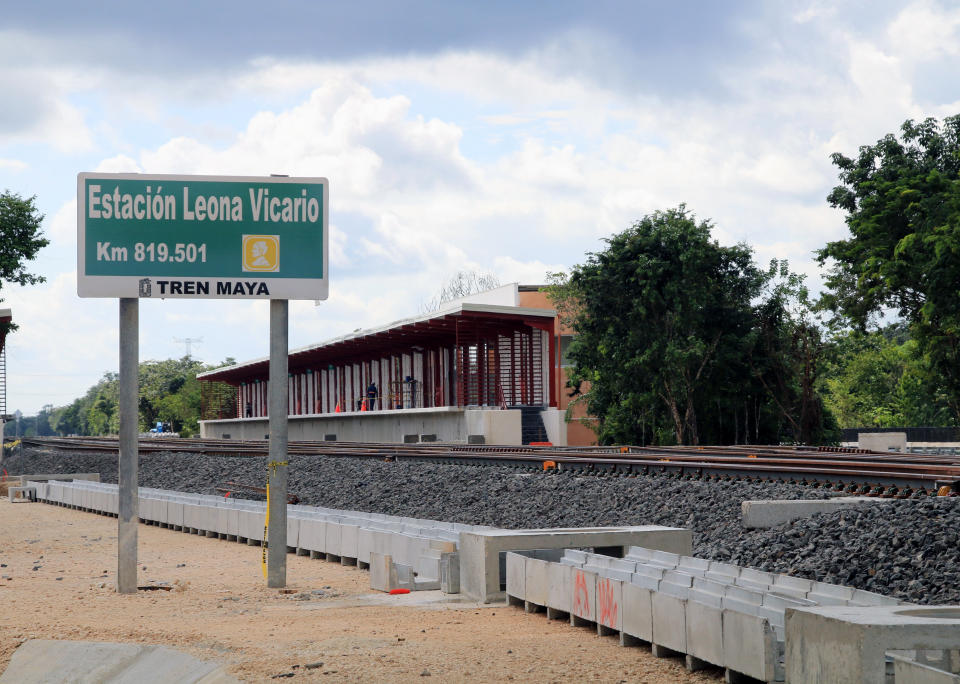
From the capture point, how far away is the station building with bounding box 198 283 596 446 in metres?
45.5

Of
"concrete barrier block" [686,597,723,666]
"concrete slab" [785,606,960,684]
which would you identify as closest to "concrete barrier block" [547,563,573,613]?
"concrete barrier block" [686,597,723,666]

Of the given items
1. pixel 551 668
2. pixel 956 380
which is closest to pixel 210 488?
pixel 551 668

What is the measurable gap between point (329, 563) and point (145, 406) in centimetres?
12489

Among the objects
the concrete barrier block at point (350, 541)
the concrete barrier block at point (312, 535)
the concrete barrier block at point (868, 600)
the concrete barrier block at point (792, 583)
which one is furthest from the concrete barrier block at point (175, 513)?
the concrete barrier block at point (868, 600)

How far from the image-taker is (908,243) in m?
39.5

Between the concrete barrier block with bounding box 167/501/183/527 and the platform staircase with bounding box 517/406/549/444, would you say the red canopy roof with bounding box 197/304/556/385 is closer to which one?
the platform staircase with bounding box 517/406/549/444

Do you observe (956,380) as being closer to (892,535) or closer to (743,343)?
(743,343)

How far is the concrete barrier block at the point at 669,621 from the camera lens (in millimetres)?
7005

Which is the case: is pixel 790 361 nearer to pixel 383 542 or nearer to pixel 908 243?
pixel 908 243

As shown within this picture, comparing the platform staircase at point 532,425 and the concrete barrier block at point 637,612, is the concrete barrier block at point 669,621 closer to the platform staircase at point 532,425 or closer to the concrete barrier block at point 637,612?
the concrete barrier block at point 637,612

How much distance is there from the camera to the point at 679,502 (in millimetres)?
14781

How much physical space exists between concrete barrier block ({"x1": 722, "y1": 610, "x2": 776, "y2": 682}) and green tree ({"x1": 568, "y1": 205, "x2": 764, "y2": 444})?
3571 centimetres

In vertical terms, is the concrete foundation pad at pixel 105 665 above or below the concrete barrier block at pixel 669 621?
below

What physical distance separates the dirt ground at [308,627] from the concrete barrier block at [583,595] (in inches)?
5.3
